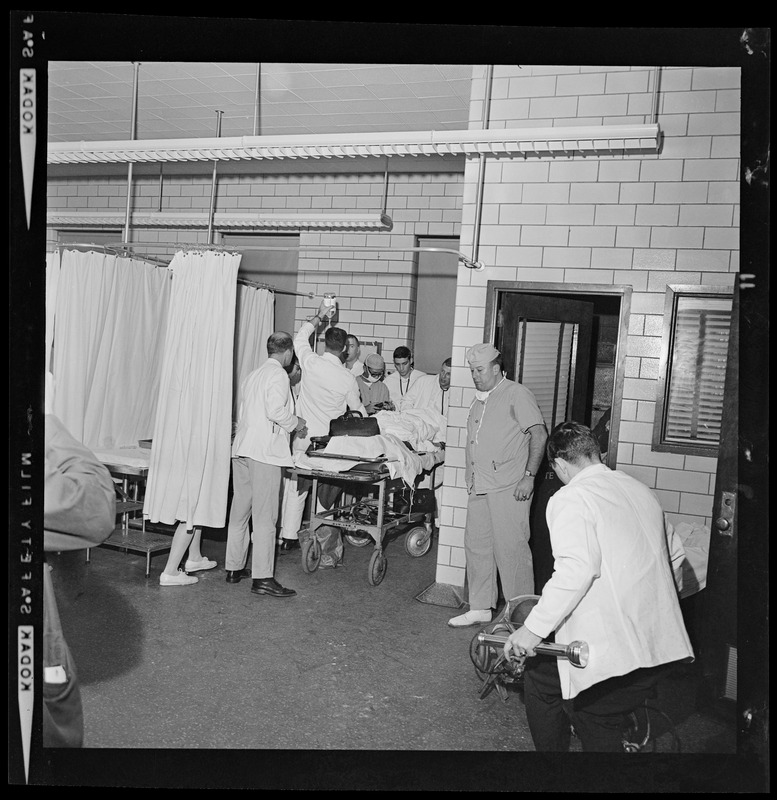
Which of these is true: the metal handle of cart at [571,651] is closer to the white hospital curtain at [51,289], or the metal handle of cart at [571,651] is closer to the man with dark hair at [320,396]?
the man with dark hair at [320,396]

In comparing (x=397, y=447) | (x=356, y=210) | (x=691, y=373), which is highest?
(x=356, y=210)

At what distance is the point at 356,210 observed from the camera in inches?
347

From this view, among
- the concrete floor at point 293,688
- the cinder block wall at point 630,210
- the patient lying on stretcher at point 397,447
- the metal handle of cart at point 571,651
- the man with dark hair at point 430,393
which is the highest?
the cinder block wall at point 630,210

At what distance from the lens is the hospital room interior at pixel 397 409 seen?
143 inches

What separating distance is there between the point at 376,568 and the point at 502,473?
137 cm

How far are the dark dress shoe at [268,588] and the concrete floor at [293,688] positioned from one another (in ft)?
0.20

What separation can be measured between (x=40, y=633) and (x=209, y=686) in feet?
3.23

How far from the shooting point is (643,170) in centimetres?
469

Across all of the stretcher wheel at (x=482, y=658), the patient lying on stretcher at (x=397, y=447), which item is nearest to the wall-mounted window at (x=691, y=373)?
the stretcher wheel at (x=482, y=658)

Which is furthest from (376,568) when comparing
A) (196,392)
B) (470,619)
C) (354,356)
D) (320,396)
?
(354,356)

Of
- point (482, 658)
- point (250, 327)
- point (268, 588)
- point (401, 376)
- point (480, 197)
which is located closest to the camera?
point (482, 658)

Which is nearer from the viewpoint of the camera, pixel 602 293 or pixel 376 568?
pixel 602 293

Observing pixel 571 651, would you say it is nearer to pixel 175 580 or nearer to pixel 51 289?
pixel 175 580

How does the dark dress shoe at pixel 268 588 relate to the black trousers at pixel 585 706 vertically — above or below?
below
